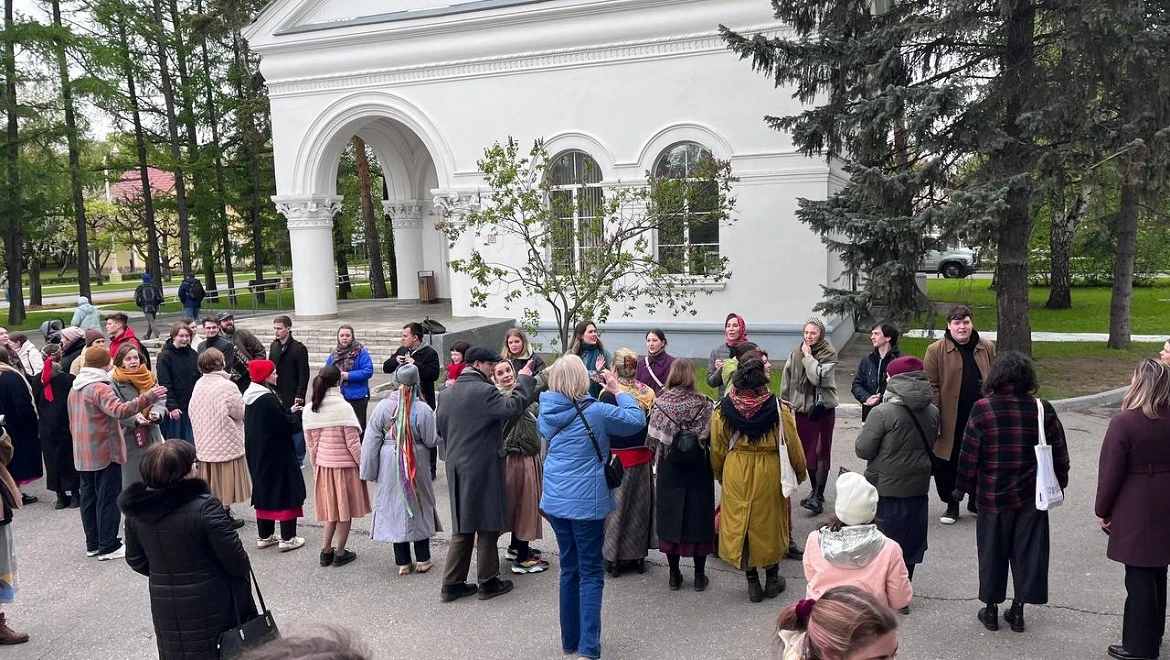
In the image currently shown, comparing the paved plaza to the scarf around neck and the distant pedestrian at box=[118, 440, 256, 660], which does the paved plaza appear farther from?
the distant pedestrian at box=[118, 440, 256, 660]

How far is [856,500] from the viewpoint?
387 cm

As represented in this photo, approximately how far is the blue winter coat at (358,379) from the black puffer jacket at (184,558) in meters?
4.87

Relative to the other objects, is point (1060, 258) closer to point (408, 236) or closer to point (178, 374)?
point (408, 236)

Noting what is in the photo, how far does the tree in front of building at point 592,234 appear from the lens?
1194cm

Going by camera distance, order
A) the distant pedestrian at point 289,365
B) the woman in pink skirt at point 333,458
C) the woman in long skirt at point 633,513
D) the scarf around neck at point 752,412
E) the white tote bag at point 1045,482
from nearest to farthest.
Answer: the white tote bag at point 1045,482 → the scarf around neck at point 752,412 → the woman in long skirt at point 633,513 → the woman in pink skirt at point 333,458 → the distant pedestrian at point 289,365

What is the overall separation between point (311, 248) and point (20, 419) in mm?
11375

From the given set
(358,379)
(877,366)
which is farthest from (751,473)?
(358,379)

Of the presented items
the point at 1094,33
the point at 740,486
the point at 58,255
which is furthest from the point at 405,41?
the point at 58,255

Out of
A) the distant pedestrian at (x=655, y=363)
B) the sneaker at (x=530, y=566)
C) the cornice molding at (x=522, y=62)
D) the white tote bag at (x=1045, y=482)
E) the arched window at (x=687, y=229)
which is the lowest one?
the sneaker at (x=530, y=566)

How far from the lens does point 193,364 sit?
365 inches

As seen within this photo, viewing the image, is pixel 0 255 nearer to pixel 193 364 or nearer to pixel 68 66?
pixel 68 66

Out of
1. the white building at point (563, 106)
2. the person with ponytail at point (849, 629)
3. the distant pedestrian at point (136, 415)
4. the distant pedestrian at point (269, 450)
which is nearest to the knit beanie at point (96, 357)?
the distant pedestrian at point (136, 415)

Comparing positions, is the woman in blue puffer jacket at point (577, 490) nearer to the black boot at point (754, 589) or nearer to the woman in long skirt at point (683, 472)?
the woman in long skirt at point (683, 472)

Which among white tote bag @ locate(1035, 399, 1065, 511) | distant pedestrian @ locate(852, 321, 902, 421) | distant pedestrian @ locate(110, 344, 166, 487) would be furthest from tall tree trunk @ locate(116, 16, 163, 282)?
white tote bag @ locate(1035, 399, 1065, 511)
